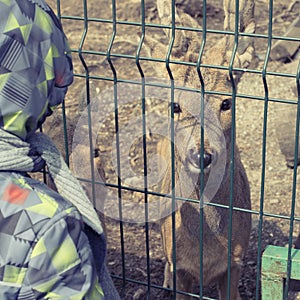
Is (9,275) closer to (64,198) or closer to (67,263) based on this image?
(67,263)

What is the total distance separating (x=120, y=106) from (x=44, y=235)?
5987 millimetres

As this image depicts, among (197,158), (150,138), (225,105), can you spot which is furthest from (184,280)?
(150,138)

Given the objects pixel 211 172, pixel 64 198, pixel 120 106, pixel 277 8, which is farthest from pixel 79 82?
pixel 64 198

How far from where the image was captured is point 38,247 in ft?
7.99

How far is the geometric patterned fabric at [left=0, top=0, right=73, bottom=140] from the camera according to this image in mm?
2432

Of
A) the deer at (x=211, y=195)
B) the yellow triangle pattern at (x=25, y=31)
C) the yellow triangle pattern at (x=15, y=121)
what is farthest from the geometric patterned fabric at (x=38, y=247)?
the deer at (x=211, y=195)

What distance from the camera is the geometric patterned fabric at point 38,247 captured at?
7.98 feet

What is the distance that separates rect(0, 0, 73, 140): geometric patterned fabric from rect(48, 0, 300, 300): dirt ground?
170cm

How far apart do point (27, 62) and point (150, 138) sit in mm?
5253

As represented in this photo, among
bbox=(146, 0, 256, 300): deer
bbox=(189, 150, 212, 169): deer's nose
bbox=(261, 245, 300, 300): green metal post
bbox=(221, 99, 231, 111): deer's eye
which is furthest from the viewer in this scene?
bbox=(221, 99, 231, 111): deer's eye

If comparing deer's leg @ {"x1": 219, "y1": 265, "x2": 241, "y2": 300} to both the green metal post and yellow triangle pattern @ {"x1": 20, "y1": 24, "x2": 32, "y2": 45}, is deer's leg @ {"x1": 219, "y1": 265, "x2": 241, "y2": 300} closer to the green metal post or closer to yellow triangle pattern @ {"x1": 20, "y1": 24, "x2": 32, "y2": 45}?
the green metal post

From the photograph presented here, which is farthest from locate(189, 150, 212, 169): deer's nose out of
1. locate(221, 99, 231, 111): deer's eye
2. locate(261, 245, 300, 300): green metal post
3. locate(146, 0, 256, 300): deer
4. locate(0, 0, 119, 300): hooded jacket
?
locate(0, 0, 119, 300): hooded jacket

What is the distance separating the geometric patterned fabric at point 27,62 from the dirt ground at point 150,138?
1700mm

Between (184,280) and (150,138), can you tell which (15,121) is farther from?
(150,138)
